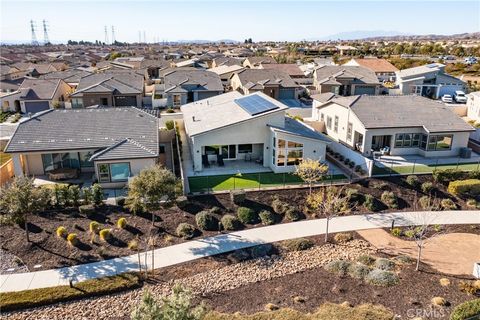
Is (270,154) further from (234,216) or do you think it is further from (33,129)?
(33,129)

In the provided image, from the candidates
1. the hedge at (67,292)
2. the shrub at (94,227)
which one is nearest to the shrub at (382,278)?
the hedge at (67,292)

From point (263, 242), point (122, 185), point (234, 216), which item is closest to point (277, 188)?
point (234, 216)

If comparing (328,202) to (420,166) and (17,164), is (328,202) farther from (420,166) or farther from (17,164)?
(17,164)

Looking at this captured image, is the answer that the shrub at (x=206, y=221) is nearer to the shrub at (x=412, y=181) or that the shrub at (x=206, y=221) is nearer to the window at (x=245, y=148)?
the window at (x=245, y=148)

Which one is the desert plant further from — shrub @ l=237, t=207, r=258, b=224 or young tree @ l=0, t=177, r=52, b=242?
young tree @ l=0, t=177, r=52, b=242

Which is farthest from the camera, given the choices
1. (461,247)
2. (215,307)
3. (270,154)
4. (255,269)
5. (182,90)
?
(182,90)

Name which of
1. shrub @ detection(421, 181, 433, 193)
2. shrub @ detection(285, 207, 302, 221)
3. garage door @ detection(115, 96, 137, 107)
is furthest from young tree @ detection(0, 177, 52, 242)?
garage door @ detection(115, 96, 137, 107)
